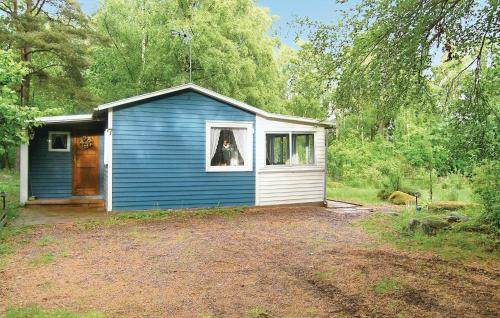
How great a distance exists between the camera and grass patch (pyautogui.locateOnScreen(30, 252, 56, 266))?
18.2 ft

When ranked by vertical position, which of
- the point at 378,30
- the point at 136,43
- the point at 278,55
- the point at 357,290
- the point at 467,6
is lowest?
the point at 357,290

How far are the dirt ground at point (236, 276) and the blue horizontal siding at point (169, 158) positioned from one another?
2284 mm

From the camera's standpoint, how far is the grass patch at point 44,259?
18.2ft

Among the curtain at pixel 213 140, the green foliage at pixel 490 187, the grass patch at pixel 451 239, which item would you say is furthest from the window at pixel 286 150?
the green foliage at pixel 490 187

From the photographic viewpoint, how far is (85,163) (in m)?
12.5

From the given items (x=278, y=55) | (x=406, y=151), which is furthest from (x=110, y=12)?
(x=406, y=151)

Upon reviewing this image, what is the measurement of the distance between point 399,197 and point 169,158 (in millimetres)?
8010

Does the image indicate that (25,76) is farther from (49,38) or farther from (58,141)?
(58,141)

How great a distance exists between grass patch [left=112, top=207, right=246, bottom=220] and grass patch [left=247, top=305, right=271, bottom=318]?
5939 millimetres

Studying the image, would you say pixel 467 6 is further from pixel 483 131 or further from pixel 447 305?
pixel 447 305

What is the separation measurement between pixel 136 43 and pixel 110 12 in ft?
8.65

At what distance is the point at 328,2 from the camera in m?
6.21

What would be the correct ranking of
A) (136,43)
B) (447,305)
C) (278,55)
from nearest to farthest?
(447,305) → (136,43) → (278,55)

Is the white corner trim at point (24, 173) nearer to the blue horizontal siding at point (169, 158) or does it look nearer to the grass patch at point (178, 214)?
the blue horizontal siding at point (169, 158)
